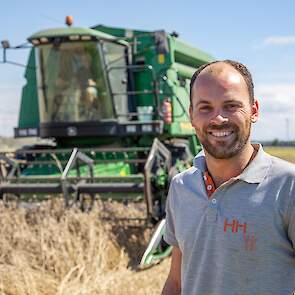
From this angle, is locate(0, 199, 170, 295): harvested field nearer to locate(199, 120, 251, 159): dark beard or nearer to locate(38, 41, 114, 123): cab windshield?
locate(38, 41, 114, 123): cab windshield

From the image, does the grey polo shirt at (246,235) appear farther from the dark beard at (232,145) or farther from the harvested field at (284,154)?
the harvested field at (284,154)

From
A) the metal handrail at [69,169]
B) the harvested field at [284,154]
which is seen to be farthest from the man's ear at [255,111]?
the harvested field at [284,154]

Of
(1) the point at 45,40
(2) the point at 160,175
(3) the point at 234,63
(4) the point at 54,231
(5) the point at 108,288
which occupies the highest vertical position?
(1) the point at 45,40

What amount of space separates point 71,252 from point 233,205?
3.39 meters

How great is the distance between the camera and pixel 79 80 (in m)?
7.33

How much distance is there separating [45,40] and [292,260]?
20.8 ft

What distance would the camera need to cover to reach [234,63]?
1.50m

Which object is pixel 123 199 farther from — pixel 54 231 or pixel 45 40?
pixel 45 40

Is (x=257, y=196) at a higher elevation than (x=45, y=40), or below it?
below

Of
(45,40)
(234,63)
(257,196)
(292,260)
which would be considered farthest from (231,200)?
(45,40)

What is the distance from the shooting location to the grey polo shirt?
136cm

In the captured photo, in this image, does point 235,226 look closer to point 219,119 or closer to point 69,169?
point 219,119

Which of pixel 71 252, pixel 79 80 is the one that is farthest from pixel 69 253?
pixel 79 80

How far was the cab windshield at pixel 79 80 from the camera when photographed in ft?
23.8
